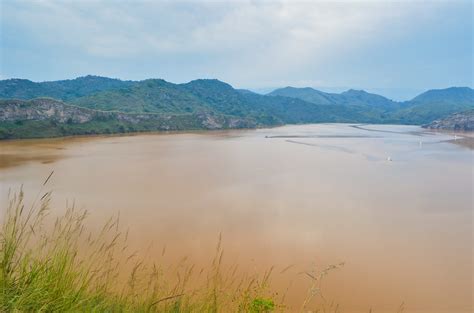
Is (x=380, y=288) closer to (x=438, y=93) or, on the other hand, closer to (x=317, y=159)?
(x=317, y=159)

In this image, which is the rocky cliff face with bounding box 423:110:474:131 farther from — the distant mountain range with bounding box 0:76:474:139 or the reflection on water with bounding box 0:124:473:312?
the reflection on water with bounding box 0:124:473:312

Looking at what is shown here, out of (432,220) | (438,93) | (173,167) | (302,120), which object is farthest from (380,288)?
(438,93)

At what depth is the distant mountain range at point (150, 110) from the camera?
4925 centimetres

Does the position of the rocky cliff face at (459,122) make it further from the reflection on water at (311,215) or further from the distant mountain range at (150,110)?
the reflection on water at (311,215)

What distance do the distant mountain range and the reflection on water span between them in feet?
99.3

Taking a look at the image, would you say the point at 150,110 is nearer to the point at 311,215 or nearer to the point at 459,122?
the point at 459,122

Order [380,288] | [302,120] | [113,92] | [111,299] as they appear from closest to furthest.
Result: [111,299] → [380,288] → [113,92] → [302,120]

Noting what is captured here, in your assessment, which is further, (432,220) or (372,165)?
(372,165)

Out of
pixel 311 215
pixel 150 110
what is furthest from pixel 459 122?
pixel 311 215

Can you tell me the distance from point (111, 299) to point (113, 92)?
86027 millimetres

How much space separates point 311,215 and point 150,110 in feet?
226

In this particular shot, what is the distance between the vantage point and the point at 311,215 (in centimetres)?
1138

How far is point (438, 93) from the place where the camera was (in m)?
167

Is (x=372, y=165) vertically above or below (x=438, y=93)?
below
